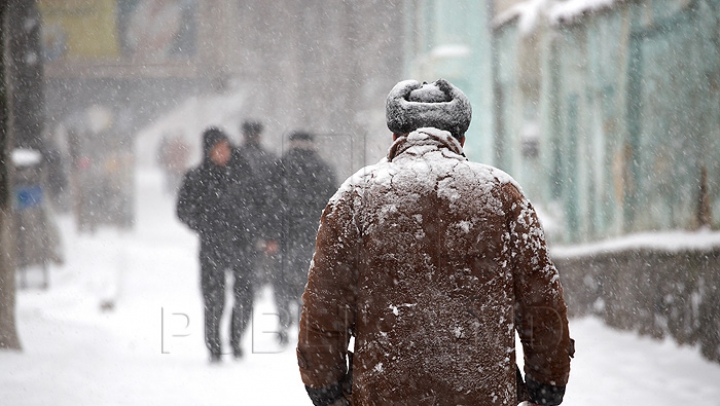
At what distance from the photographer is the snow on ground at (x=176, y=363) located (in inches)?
203

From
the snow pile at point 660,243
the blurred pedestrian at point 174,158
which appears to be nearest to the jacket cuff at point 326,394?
the snow pile at point 660,243

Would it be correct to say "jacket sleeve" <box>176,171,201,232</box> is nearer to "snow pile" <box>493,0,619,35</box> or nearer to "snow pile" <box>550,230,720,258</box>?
"snow pile" <box>550,230,720,258</box>

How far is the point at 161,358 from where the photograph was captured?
21.7ft

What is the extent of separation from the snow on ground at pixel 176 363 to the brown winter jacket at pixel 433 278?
3.14 meters

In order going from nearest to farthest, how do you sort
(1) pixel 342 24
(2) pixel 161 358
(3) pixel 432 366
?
(3) pixel 432 366 → (2) pixel 161 358 → (1) pixel 342 24

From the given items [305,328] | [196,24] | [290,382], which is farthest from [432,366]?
[196,24]

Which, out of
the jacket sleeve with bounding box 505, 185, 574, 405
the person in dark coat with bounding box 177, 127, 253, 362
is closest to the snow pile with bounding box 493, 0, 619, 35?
the person in dark coat with bounding box 177, 127, 253, 362

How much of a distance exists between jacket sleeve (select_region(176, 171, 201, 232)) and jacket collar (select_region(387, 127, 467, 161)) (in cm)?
417

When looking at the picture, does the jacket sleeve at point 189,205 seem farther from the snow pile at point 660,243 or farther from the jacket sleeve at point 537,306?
the jacket sleeve at point 537,306

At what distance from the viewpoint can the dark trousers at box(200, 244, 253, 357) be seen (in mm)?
6172

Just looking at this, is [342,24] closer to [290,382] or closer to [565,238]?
[565,238]

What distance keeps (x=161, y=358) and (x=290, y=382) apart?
1.63m

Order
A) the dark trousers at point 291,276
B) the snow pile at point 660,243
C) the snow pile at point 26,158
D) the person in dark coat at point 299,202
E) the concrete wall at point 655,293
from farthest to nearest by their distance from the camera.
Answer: the snow pile at point 26,158, the dark trousers at point 291,276, the person in dark coat at point 299,202, the snow pile at point 660,243, the concrete wall at point 655,293

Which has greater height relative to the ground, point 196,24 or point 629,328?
point 196,24
